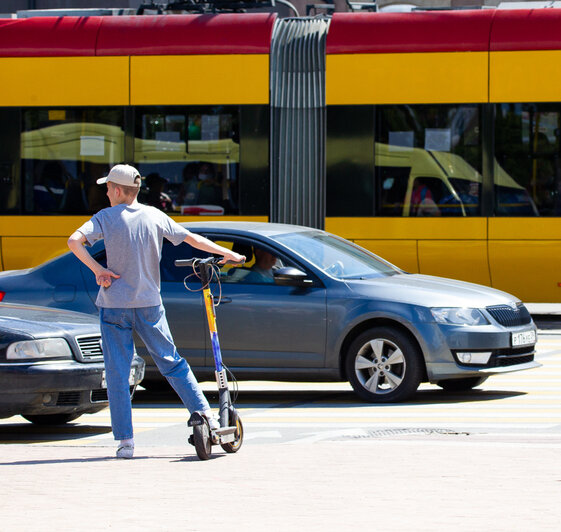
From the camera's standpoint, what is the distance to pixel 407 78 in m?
16.7

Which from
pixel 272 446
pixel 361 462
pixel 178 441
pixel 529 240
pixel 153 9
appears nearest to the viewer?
pixel 361 462

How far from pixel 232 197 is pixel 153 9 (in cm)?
307

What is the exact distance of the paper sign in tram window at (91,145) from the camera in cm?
1742

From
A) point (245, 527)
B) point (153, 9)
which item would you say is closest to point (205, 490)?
point (245, 527)

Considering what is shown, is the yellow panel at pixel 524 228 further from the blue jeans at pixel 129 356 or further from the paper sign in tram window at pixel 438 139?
the blue jeans at pixel 129 356

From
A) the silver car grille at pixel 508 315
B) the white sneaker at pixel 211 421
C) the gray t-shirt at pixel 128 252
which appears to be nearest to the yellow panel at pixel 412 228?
the silver car grille at pixel 508 315

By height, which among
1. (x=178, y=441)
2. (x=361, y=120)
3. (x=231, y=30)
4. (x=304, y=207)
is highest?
(x=231, y=30)

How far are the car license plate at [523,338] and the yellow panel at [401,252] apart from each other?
5351mm

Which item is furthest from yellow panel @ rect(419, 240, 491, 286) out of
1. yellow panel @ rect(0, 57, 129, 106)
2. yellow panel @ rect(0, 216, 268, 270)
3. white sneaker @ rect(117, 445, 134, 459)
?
white sneaker @ rect(117, 445, 134, 459)

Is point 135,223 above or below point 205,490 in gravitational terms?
above

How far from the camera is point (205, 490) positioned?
6.45 meters

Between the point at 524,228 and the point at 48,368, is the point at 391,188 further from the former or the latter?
the point at 48,368

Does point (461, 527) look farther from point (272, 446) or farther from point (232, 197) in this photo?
point (232, 197)

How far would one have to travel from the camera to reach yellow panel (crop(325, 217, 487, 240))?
16.5m
